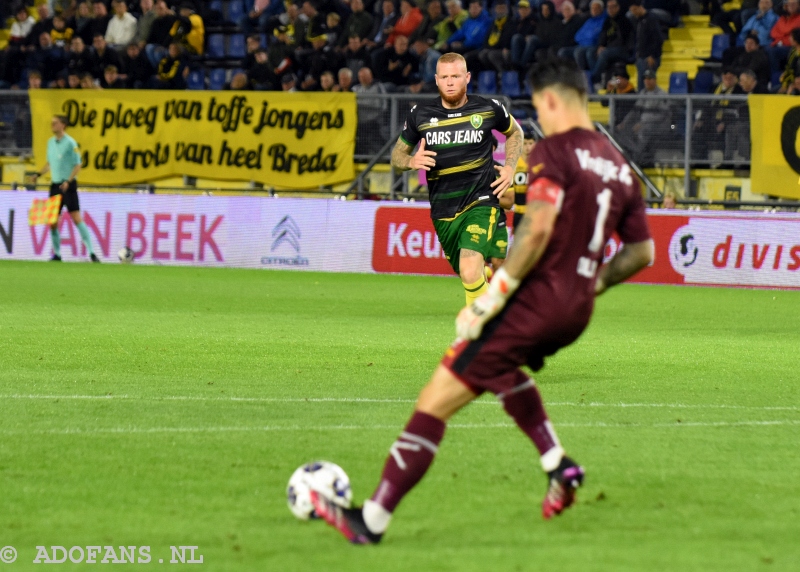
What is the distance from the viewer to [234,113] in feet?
81.3

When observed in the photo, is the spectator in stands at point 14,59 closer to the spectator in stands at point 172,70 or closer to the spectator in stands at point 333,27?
the spectator in stands at point 172,70

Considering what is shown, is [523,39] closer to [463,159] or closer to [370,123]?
[370,123]

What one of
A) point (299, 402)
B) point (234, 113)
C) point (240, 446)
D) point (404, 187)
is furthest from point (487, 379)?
point (234, 113)

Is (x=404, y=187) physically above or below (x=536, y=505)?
below

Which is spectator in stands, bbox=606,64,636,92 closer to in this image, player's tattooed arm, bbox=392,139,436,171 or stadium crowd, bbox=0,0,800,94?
stadium crowd, bbox=0,0,800,94

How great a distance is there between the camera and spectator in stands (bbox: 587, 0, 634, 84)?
24.0 m

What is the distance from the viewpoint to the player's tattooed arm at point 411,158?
9.35m

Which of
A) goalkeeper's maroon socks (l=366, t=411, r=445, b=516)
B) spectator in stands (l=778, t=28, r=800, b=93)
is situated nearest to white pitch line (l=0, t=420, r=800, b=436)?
goalkeeper's maroon socks (l=366, t=411, r=445, b=516)

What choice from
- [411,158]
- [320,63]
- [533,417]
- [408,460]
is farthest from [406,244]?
[408,460]

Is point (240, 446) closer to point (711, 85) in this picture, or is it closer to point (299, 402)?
point (299, 402)

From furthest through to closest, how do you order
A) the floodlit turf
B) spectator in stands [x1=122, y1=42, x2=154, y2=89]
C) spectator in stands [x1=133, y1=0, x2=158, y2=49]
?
spectator in stands [x1=133, y1=0, x2=158, y2=49], spectator in stands [x1=122, y1=42, x2=154, y2=89], the floodlit turf

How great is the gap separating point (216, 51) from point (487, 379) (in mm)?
25359

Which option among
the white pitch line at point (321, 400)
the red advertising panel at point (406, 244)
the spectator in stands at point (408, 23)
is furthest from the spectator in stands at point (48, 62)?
the white pitch line at point (321, 400)

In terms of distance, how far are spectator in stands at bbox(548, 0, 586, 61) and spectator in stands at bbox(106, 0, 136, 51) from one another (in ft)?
31.4
